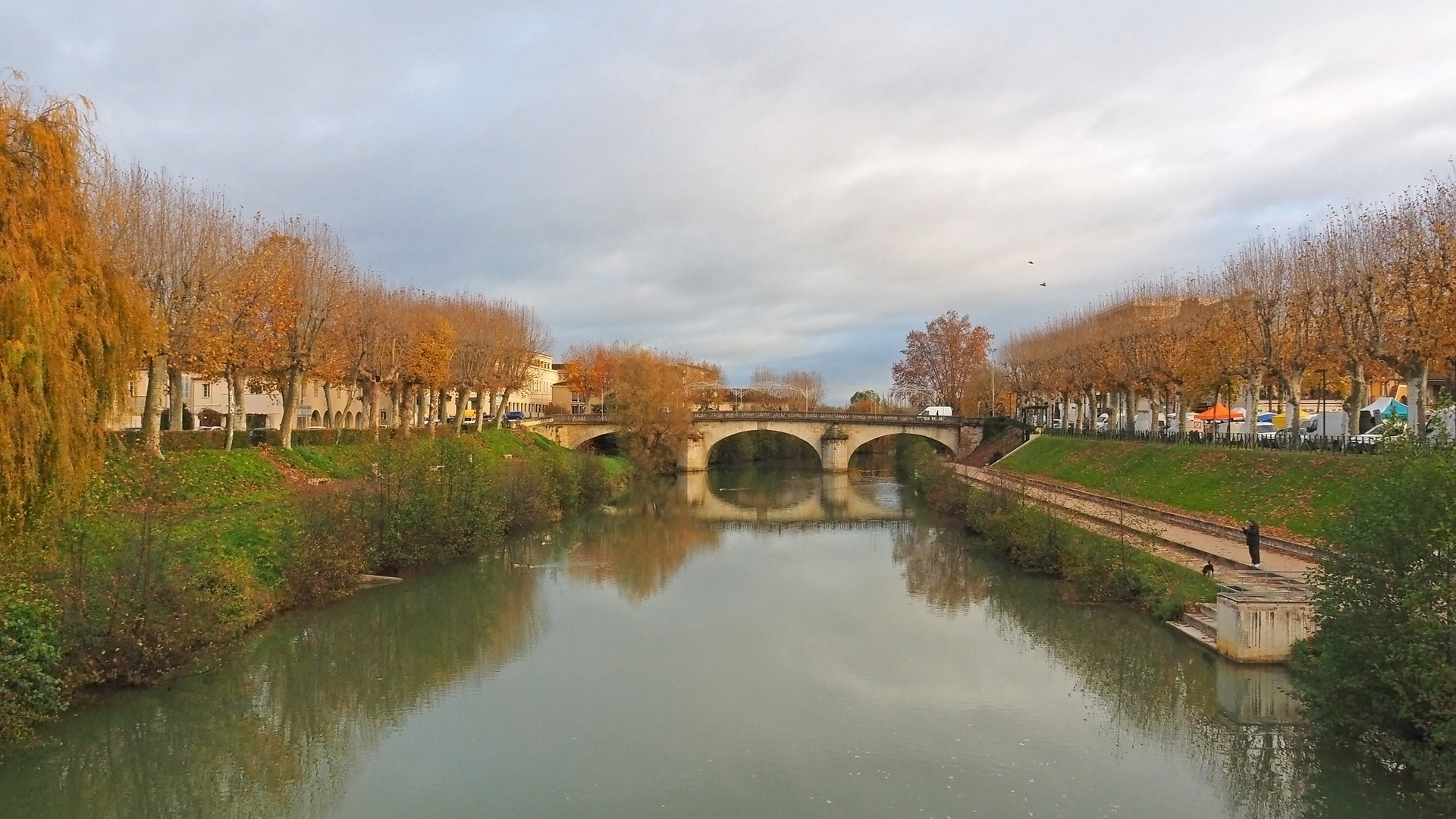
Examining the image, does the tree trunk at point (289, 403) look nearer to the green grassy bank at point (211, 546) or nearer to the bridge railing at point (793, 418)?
the green grassy bank at point (211, 546)

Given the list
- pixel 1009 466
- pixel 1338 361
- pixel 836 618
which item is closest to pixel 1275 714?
pixel 836 618

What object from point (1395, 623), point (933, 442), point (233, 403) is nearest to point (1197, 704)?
point (1395, 623)

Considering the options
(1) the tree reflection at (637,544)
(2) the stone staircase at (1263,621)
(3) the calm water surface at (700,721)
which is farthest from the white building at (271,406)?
(2) the stone staircase at (1263,621)

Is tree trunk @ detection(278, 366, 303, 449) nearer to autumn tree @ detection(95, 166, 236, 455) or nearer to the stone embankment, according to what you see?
autumn tree @ detection(95, 166, 236, 455)

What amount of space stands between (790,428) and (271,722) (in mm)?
56853

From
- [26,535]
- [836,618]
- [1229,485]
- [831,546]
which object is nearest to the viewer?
[26,535]

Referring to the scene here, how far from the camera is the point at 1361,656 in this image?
10289mm

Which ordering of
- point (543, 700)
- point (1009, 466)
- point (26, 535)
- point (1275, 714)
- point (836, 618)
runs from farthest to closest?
point (1009, 466), point (836, 618), point (543, 700), point (1275, 714), point (26, 535)

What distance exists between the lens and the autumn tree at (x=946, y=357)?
77.1 metres

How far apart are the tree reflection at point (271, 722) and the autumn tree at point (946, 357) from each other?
6145 cm

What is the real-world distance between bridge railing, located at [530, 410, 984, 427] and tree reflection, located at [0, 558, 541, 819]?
4656 centimetres

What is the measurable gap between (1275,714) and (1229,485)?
16.4 m

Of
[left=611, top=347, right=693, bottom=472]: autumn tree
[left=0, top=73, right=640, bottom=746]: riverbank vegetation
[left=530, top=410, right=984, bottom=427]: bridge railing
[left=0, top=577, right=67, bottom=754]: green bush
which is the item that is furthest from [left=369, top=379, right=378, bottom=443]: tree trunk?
[left=0, top=577, right=67, bottom=754]: green bush

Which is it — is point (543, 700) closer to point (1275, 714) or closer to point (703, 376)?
point (1275, 714)
